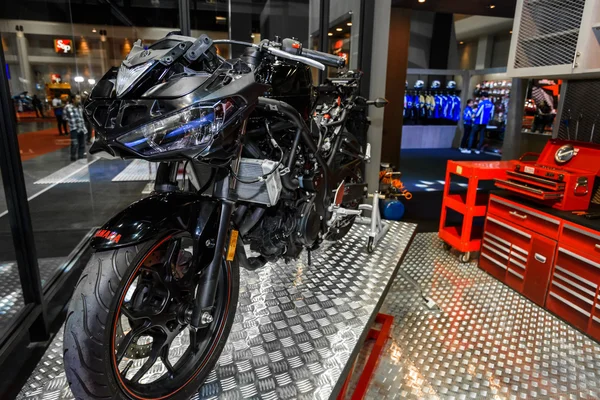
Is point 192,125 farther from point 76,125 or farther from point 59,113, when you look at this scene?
point 76,125

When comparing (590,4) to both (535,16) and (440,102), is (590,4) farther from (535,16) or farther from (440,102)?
(440,102)

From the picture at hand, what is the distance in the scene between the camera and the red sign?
392 cm

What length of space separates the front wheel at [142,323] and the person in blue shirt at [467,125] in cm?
968

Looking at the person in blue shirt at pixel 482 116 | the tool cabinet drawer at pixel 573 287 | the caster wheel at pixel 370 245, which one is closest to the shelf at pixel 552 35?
the tool cabinet drawer at pixel 573 287

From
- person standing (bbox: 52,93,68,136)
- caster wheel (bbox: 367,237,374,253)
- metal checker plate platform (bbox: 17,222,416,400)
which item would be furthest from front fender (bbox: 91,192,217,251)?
person standing (bbox: 52,93,68,136)

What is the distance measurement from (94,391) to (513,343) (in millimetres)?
2322

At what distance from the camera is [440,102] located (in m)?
10.0

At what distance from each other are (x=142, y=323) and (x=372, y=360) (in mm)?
1170

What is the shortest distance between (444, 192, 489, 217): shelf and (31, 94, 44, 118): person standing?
394cm

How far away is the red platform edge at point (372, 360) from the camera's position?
1689mm

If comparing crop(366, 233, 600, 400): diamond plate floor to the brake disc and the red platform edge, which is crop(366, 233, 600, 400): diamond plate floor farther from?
the brake disc

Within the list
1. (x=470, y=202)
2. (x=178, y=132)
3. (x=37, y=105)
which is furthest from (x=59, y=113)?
(x=470, y=202)

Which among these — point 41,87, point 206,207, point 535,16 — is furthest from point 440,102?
point 206,207

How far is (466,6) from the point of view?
16.6 feet
